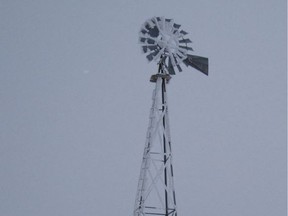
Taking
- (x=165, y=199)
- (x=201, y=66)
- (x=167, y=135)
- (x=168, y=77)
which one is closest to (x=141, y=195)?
(x=165, y=199)

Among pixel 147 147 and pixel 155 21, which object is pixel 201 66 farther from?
pixel 147 147

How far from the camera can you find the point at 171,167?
20922mm

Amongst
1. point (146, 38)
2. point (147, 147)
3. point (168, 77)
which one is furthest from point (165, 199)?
point (146, 38)

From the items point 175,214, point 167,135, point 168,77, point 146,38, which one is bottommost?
point 175,214

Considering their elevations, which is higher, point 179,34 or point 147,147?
point 179,34

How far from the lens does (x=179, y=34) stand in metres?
22.2

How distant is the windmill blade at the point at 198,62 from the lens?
22.4 m

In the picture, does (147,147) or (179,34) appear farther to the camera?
(179,34)

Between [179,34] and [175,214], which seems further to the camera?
[179,34]

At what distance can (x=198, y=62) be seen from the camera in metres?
22.5

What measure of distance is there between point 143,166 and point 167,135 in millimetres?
1907

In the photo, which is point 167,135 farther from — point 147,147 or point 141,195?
point 141,195

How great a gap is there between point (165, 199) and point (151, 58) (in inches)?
262

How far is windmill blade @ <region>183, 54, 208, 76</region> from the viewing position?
2242cm
